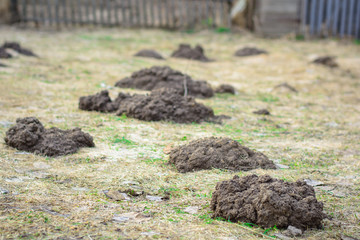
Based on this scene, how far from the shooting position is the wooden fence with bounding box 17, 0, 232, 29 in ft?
45.3

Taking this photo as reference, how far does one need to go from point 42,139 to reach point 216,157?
1.70 meters

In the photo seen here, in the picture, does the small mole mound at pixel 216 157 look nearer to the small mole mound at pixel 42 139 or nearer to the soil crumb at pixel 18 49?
the small mole mound at pixel 42 139

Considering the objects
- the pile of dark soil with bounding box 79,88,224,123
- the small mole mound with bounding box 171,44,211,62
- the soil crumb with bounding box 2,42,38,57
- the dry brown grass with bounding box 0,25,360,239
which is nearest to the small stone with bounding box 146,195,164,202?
the dry brown grass with bounding box 0,25,360,239

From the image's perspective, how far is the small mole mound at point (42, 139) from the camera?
3834mm

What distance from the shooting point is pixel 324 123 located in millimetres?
5793

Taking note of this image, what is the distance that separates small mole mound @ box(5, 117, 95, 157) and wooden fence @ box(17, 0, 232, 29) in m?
10.5

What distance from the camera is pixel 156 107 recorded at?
5.25m

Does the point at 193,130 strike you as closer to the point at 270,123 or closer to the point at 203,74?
the point at 270,123

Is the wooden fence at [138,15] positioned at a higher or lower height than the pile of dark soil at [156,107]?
higher

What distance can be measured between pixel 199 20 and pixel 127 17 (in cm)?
260

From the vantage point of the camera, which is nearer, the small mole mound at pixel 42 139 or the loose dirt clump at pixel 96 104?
the small mole mound at pixel 42 139

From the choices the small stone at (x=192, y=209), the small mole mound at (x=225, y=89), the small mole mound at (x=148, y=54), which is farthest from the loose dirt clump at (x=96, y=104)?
the small mole mound at (x=148, y=54)

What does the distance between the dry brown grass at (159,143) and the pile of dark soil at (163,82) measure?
0.89ft

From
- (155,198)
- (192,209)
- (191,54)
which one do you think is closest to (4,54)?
(191,54)
